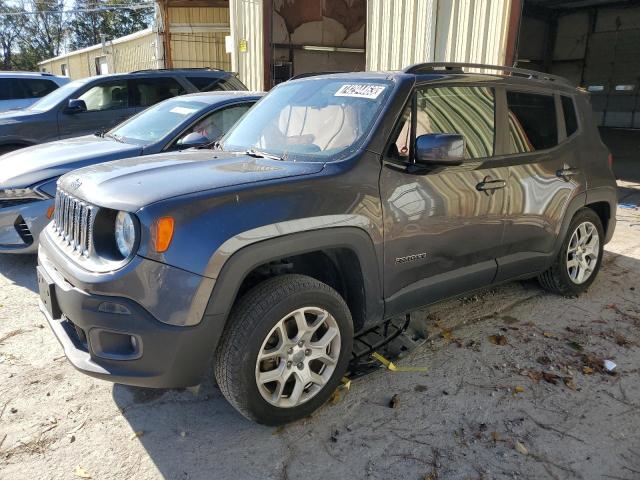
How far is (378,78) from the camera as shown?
11.0 feet

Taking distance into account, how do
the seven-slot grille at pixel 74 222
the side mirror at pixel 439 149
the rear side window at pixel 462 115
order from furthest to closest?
the rear side window at pixel 462 115, the side mirror at pixel 439 149, the seven-slot grille at pixel 74 222

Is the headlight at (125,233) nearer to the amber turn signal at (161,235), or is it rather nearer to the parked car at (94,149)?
the amber turn signal at (161,235)

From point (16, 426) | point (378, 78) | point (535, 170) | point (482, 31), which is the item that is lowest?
point (16, 426)

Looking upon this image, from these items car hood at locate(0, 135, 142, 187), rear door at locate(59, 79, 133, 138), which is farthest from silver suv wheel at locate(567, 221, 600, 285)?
rear door at locate(59, 79, 133, 138)

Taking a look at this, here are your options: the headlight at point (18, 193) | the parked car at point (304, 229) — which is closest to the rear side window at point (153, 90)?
the headlight at point (18, 193)

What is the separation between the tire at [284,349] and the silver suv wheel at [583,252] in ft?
8.16

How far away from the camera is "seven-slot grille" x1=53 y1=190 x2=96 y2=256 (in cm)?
266

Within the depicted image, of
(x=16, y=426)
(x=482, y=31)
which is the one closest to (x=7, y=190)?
(x=16, y=426)

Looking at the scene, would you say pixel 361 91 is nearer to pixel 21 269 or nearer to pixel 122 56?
pixel 21 269

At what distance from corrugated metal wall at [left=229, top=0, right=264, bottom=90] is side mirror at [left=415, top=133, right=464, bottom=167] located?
33.5 feet

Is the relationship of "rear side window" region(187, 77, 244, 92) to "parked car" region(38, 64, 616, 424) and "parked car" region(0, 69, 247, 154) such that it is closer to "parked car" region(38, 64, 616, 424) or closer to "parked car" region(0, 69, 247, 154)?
"parked car" region(0, 69, 247, 154)

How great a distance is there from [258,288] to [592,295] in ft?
10.8

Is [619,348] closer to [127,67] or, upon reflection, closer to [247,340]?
[247,340]

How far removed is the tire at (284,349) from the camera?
255 centimetres
